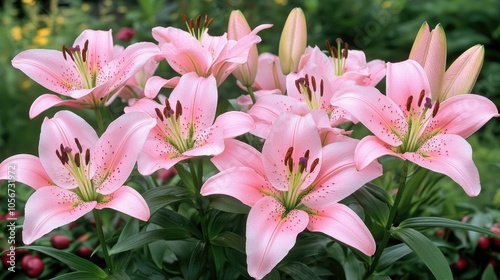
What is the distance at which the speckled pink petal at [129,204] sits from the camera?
928 millimetres

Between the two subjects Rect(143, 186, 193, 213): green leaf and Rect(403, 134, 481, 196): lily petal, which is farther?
Rect(143, 186, 193, 213): green leaf

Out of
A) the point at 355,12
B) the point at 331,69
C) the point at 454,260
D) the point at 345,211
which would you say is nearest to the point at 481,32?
the point at 355,12

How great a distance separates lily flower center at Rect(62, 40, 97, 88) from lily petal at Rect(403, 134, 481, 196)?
531 millimetres

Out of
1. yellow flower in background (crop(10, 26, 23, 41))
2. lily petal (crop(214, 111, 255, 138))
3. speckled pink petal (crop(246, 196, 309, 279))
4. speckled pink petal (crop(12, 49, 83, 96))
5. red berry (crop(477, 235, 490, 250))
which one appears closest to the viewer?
speckled pink petal (crop(246, 196, 309, 279))

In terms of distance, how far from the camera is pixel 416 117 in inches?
39.8

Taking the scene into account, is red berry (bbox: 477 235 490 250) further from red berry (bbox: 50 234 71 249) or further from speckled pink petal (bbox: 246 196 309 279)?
red berry (bbox: 50 234 71 249)

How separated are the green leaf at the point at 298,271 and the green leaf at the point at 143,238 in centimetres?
18

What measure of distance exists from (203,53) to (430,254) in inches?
18.3

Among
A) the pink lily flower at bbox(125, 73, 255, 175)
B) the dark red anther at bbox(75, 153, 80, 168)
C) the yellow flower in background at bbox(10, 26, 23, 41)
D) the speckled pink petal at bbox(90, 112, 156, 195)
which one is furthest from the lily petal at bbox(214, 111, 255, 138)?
the yellow flower in background at bbox(10, 26, 23, 41)

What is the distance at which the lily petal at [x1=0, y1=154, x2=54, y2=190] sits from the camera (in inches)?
39.6

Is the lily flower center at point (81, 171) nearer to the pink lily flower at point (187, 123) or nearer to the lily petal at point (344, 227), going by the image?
the pink lily flower at point (187, 123)

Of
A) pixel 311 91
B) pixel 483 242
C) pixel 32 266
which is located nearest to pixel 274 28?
pixel 483 242

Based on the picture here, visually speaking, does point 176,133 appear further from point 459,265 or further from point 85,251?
point 459,265

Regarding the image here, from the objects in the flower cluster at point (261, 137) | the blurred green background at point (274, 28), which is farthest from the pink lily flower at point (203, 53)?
the blurred green background at point (274, 28)
